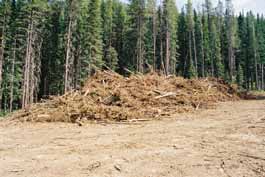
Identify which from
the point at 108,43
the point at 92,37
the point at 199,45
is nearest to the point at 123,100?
the point at 92,37

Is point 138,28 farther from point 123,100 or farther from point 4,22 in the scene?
point 123,100

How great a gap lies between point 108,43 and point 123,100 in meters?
43.5

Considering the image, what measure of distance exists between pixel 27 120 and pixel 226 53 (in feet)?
201

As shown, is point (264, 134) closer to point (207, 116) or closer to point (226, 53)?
point (207, 116)

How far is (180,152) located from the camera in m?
5.83

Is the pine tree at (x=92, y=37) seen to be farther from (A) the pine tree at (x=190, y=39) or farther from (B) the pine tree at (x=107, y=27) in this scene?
(A) the pine tree at (x=190, y=39)

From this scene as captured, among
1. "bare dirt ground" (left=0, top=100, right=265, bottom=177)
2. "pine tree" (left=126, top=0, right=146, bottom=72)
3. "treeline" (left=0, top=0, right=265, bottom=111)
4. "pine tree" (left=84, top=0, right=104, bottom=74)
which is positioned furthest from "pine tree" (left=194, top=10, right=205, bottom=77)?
"bare dirt ground" (left=0, top=100, right=265, bottom=177)

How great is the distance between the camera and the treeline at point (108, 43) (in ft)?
127

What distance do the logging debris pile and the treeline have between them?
1237 cm

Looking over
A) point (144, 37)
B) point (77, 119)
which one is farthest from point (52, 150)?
point (144, 37)

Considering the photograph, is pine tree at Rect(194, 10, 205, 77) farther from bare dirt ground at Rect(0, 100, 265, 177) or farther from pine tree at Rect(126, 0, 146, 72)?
bare dirt ground at Rect(0, 100, 265, 177)

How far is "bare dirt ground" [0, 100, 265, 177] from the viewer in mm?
4980

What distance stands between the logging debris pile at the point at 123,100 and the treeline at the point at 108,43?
1237cm

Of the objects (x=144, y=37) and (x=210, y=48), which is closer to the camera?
(x=144, y=37)
